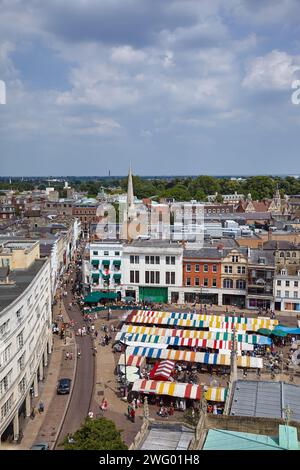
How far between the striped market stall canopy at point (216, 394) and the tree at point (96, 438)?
36.1 feet

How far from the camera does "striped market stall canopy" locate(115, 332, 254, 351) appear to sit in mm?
41969

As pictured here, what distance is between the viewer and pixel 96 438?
74.1 feet

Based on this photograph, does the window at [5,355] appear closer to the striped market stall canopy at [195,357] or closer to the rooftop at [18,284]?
the rooftop at [18,284]

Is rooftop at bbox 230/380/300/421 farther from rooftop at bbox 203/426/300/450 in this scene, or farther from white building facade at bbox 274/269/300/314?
white building facade at bbox 274/269/300/314

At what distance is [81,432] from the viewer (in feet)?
76.2

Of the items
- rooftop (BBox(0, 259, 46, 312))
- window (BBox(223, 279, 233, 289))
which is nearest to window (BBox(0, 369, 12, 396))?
rooftop (BBox(0, 259, 46, 312))

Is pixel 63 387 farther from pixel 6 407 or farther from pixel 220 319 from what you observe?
pixel 220 319

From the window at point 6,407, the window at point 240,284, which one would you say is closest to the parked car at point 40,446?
the window at point 6,407

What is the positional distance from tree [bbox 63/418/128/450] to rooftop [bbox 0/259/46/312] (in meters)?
10.2

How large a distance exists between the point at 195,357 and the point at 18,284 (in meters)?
16.6

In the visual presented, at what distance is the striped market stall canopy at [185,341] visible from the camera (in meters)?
42.0
